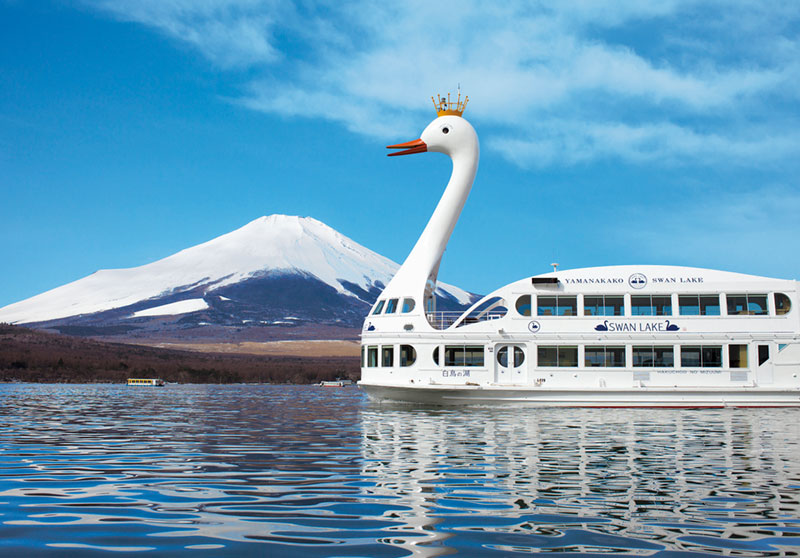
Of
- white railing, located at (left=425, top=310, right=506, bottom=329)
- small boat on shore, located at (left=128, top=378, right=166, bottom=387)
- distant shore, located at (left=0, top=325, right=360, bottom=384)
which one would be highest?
white railing, located at (left=425, top=310, right=506, bottom=329)

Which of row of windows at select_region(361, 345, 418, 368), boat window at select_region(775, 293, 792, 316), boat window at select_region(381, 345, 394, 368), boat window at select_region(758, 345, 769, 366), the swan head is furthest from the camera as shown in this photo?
the swan head

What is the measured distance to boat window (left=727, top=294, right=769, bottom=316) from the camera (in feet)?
103

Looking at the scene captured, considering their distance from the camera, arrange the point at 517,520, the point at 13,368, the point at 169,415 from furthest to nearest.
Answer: the point at 13,368 < the point at 169,415 < the point at 517,520

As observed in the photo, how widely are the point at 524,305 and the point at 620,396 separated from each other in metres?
5.18

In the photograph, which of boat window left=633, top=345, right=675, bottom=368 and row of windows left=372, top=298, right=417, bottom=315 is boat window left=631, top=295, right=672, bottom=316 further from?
row of windows left=372, top=298, right=417, bottom=315

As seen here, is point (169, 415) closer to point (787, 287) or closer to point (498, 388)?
point (498, 388)

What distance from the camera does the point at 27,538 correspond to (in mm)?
7629

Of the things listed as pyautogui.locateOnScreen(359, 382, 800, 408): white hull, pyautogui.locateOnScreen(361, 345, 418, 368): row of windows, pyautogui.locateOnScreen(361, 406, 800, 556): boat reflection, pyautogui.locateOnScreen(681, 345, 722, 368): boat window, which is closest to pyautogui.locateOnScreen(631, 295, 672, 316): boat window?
pyautogui.locateOnScreen(681, 345, 722, 368): boat window

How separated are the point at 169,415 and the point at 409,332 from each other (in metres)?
9.75

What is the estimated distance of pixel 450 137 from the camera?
34031 millimetres

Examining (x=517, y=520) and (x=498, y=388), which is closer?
(x=517, y=520)

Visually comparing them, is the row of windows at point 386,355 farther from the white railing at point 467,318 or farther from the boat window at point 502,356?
the boat window at point 502,356

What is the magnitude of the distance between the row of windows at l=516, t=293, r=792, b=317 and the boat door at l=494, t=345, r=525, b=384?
69.7 inches

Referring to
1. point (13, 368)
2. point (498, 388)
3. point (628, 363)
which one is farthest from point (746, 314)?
point (13, 368)
